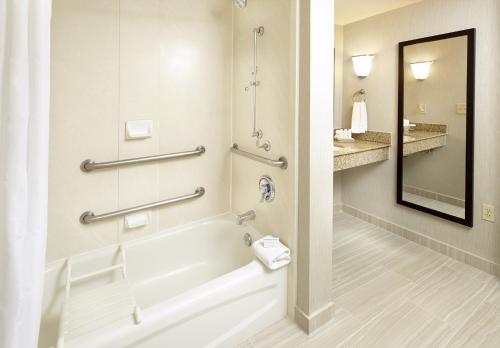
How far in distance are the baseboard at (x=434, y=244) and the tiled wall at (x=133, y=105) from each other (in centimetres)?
180

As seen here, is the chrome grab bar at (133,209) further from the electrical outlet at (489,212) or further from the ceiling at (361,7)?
the electrical outlet at (489,212)

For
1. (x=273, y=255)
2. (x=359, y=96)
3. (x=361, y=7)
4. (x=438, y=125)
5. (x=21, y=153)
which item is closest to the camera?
(x=21, y=153)

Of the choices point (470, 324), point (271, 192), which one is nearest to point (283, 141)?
point (271, 192)

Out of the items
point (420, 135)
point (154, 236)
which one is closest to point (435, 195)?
point (420, 135)

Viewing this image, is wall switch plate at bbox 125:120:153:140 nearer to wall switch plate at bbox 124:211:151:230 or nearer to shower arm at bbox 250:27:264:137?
wall switch plate at bbox 124:211:151:230

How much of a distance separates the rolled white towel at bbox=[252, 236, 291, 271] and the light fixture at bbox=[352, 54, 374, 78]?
2134mm

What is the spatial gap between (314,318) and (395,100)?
2113 millimetres

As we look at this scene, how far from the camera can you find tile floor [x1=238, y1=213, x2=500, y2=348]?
1.66 m

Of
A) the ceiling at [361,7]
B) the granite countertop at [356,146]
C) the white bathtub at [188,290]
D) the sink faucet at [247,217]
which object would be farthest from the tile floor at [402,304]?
the ceiling at [361,7]

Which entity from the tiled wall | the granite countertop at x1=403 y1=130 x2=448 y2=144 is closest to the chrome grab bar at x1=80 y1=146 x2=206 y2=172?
the tiled wall

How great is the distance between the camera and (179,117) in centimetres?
207

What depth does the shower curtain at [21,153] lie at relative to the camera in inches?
31.4

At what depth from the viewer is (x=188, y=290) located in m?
1.81

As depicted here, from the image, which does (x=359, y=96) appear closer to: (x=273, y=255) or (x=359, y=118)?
(x=359, y=118)
